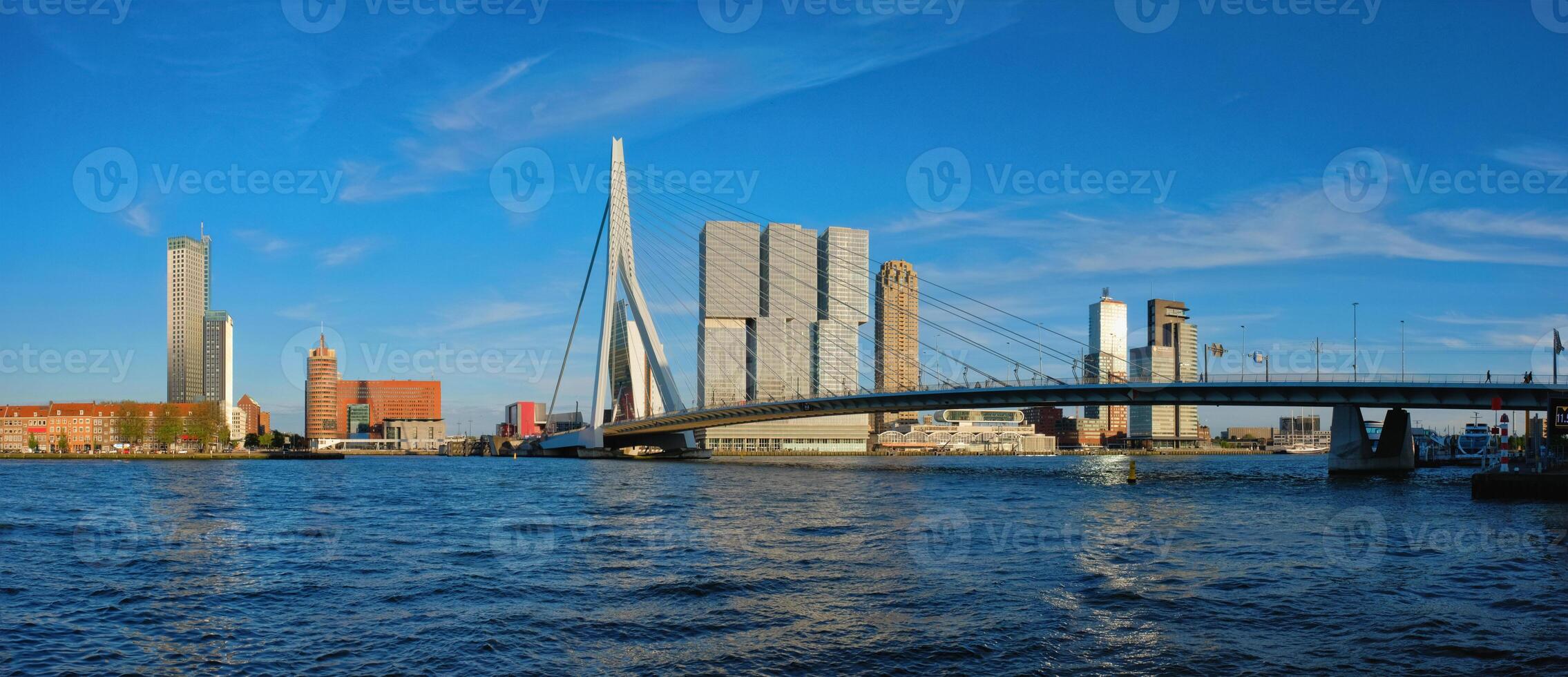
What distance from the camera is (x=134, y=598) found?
18922mm

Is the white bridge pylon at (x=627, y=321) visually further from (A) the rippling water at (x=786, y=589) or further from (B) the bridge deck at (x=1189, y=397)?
(A) the rippling water at (x=786, y=589)

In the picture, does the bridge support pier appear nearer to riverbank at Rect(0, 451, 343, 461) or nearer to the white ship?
the white ship

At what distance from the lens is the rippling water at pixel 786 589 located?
14539mm

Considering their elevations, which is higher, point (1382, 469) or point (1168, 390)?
point (1168, 390)

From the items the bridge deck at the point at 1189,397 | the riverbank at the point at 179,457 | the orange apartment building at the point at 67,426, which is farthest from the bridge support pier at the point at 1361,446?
the orange apartment building at the point at 67,426

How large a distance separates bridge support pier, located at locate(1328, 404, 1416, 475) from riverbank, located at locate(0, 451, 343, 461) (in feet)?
401

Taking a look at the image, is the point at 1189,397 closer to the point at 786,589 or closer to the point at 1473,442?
the point at 786,589

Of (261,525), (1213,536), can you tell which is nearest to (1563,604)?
(1213,536)

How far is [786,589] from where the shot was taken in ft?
64.3

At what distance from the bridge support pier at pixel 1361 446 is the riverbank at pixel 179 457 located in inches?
4806

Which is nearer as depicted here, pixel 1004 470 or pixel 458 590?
pixel 458 590

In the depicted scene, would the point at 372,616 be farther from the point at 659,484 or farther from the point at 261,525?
the point at 659,484

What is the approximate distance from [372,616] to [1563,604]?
67.8 ft

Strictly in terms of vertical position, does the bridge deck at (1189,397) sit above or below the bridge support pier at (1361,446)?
above
